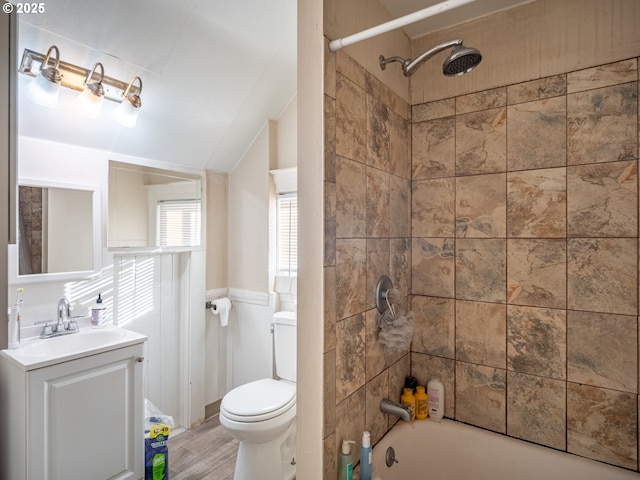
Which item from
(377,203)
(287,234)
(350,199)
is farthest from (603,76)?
(287,234)

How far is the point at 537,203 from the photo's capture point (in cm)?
152

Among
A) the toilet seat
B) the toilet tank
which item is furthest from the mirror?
the toilet seat

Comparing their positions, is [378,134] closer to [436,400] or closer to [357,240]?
[357,240]

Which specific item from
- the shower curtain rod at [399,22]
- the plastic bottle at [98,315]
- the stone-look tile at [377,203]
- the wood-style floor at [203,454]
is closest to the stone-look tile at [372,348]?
the stone-look tile at [377,203]

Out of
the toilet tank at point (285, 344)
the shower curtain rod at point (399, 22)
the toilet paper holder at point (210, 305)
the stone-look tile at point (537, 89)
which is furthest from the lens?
the toilet paper holder at point (210, 305)

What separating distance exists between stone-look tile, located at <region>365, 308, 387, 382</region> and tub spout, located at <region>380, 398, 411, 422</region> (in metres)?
0.13

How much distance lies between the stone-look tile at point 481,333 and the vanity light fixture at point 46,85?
2142mm

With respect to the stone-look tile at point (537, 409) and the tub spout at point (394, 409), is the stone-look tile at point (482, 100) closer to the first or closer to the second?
the stone-look tile at point (537, 409)

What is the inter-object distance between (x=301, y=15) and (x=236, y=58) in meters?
0.99

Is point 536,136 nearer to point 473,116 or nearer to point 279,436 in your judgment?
point 473,116

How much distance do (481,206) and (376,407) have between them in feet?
3.32

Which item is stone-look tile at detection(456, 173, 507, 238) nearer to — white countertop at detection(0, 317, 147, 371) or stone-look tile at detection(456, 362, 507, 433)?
stone-look tile at detection(456, 362, 507, 433)

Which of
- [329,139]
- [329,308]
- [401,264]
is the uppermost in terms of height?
[329,139]

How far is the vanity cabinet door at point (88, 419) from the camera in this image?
1599 mm
